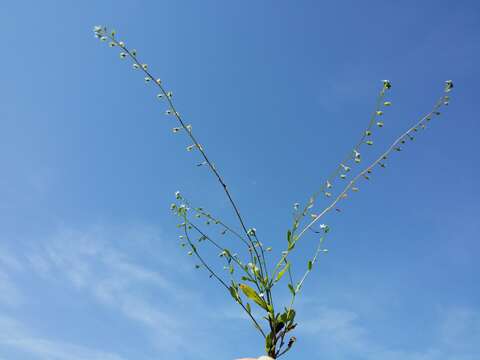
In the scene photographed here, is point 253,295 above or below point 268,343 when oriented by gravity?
above

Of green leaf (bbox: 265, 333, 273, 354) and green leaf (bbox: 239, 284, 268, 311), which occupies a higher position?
green leaf (bbox: 239, 284, 268, 311)

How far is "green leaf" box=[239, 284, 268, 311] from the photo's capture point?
10.4ft

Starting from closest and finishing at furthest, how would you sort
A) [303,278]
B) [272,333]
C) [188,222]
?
[272,333], [303,278], [188,222]

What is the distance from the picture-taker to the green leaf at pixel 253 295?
317 cm

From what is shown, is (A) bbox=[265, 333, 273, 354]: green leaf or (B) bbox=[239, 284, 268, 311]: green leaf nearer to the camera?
(A) bbox=[265, 333, 273, 354]: green leaf

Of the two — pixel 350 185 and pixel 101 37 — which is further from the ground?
pixel 101 37

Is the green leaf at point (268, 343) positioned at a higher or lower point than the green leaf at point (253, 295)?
lower

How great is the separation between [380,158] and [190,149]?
4.73 ft

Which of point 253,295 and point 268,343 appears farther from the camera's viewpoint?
point 253,295

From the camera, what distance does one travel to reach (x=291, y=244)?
3436mm

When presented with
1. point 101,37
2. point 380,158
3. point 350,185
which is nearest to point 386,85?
point 380,158

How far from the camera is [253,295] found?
3.24m

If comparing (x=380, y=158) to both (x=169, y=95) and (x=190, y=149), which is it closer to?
(x=190, y=149)

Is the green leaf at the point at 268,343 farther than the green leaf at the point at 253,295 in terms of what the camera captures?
No
